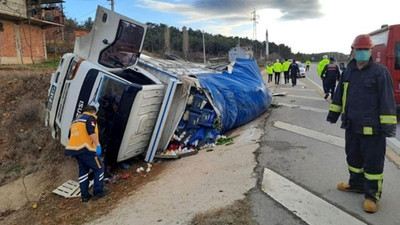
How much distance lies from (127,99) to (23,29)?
80.1 feet

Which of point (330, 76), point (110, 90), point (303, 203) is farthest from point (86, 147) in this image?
point (330, 76)

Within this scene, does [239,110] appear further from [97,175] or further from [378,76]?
[378,76]

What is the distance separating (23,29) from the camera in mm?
26438

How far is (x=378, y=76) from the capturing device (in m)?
3.58

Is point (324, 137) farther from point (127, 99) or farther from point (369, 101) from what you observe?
point (127, 99)

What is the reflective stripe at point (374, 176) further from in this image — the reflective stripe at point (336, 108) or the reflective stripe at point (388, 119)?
the reflective stripe at point (336, 108)

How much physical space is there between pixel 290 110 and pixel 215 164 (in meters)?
5.00

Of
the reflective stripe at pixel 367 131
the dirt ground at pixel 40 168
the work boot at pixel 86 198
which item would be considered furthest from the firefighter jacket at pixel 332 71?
the work boot at pixel 86 198

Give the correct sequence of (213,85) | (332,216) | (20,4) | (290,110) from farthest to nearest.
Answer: (20,4) → (290,110) → (213,85) → (332,216)

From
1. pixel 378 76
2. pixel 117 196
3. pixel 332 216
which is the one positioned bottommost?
pixel 117 196

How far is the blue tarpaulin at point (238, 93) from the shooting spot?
7.68 m

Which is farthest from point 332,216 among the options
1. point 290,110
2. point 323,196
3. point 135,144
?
point 290,110

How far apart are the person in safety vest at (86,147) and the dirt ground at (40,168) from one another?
8.9 inches

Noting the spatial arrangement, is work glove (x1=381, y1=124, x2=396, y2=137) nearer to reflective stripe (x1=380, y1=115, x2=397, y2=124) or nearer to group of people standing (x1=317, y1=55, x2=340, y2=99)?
reflective stripe (x1=380, y1=115, x2=397, y2=124)
